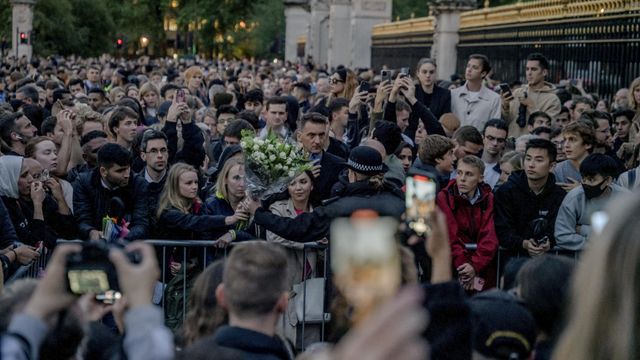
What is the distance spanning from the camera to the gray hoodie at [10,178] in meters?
8.91

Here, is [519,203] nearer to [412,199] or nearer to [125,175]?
[125,175]

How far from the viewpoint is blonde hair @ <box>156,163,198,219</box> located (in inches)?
358

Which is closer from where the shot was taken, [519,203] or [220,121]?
[519,203]

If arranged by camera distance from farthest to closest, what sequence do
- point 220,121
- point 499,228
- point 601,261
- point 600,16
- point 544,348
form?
point 600,16 → point 220,121 → point 499,228 → point 544,348 → point 601,261

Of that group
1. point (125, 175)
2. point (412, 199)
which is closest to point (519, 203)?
point (125, 175)

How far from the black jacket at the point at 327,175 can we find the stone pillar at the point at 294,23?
1604 inches

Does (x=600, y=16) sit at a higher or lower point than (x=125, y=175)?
higher

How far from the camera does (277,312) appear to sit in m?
4.57

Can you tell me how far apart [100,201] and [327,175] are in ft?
6.09

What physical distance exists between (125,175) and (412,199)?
16.5 ft

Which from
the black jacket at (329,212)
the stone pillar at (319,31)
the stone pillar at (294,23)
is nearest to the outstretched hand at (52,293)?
the black jacket at (329,212)

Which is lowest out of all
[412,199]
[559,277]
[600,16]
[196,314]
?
[196,314]

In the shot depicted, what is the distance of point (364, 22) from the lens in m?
36.8

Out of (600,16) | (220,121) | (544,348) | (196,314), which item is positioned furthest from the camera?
(600,16)
